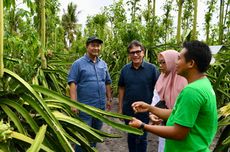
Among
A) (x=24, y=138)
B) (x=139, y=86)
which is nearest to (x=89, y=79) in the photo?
(x=139, y=86)

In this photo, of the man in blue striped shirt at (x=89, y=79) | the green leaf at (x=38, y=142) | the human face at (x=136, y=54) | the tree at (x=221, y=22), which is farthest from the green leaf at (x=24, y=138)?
the tree at (x=221, y=22)

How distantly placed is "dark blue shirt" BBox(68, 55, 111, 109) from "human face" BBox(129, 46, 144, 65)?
446 mm

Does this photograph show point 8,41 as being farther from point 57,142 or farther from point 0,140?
point 0,140

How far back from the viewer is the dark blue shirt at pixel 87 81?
4.71 meters

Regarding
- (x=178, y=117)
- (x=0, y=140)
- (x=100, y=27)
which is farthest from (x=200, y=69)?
(x=100, y=27)

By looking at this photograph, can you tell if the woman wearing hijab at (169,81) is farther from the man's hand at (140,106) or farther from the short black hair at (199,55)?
the short black hair at (199,55)

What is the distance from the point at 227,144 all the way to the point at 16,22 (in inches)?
134

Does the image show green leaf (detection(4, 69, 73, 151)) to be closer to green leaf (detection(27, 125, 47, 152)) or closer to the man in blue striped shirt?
green leaf (detection(27, 125, 47, 152))

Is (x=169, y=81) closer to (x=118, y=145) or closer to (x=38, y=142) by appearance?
(x=38, y=142)

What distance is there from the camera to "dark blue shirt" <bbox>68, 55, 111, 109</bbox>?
4711mm

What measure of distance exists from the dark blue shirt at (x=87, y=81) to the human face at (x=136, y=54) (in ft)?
1.46

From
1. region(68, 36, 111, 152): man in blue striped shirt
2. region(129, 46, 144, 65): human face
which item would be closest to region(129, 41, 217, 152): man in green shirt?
region(129, 46, 144, 65): human face

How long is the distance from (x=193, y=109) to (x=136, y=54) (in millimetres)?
2477

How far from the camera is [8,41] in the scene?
3297mm
